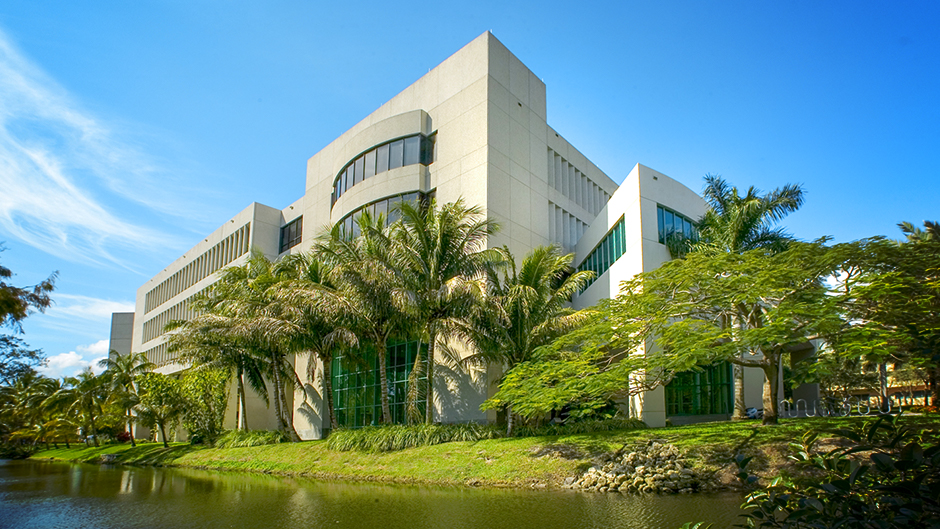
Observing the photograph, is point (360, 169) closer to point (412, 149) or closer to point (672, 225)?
point (412, 149)

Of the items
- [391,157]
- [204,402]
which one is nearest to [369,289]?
[391,157]

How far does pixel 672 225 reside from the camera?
86.2 ft

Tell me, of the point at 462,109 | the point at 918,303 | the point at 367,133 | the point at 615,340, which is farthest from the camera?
the point at 367,133

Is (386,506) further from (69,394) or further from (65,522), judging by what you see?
(69,394)

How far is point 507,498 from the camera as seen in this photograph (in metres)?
13.7

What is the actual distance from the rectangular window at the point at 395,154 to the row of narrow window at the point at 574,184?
777 cm

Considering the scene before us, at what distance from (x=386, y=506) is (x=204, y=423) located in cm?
2546

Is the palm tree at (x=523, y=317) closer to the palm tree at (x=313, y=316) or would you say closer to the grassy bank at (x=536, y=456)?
the grassy bank at (x=536, y=456)

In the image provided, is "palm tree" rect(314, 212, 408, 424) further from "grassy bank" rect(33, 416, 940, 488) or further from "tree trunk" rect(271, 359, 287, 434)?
"tree trunk" rect(271, 359, 287, 434)

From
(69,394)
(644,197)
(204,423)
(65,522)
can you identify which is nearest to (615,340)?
(644,197)

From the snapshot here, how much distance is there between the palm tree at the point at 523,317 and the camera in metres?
21.3

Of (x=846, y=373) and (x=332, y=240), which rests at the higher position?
(x=332, y=240)

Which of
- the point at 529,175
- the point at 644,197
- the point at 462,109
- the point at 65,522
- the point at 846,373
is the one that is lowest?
the point at 65,522

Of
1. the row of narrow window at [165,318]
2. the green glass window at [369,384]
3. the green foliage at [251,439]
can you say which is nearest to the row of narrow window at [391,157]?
the green glass window at [369,384]
